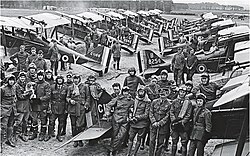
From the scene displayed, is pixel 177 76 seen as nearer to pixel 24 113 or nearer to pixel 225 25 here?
pixel 24 113

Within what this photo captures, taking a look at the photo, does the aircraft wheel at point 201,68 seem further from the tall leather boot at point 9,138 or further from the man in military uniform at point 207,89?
the tall leather boot at point 9,138

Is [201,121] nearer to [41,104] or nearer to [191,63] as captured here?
[41,104]

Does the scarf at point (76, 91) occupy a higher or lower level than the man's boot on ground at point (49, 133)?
higher

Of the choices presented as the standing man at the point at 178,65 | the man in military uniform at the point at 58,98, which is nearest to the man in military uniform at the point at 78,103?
the man in military uniform at the point at 58,98

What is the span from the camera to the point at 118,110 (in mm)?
7125

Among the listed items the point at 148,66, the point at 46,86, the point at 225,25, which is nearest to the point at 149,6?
the point at 225,25

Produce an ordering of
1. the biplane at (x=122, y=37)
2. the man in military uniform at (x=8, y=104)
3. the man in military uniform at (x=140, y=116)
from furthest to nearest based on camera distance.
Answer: the biplane at (x=122, y=37) → the man in military uniform at (x=8, y=104) → the man in military uniform at (x=140, y=116)

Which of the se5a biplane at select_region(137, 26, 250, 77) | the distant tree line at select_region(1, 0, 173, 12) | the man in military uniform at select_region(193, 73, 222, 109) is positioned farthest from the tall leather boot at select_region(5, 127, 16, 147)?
the distant tree line at select_region(1, 0, 173, 12)

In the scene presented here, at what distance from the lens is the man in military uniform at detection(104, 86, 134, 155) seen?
706 centimetres

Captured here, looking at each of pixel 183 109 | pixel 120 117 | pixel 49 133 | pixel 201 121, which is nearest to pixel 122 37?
pixel 49 133

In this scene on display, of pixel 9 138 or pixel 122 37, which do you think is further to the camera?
pixel 122 37

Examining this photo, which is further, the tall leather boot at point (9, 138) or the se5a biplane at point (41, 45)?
the se5a biplane at point (41, 45)

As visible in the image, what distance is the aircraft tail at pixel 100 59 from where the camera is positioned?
591 inches

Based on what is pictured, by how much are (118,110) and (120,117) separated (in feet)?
0.51
